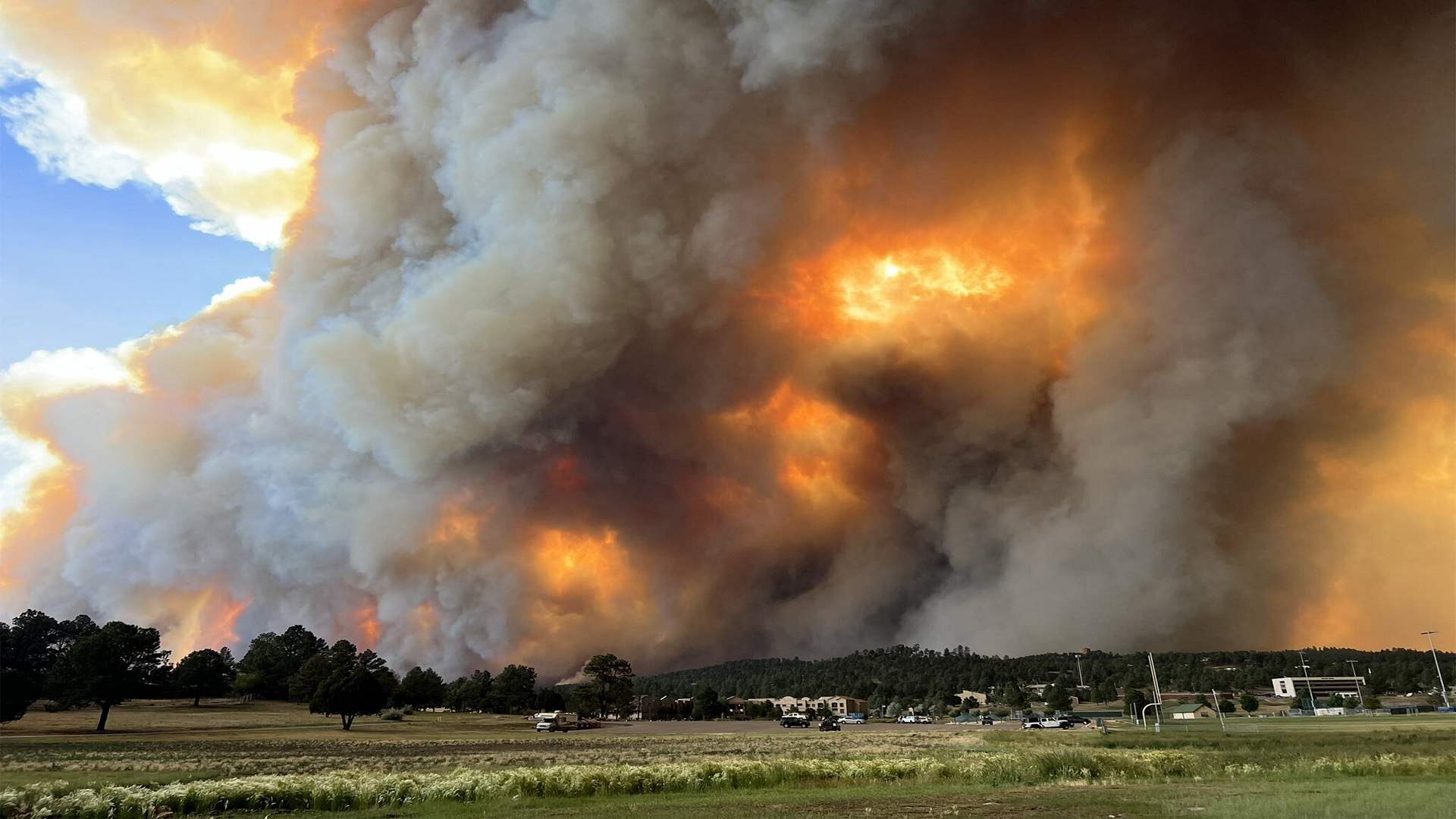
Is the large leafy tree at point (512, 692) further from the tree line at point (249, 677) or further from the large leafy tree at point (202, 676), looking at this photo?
the large leafy tree at point (202, 676)

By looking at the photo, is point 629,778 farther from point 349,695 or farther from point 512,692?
point 512,692

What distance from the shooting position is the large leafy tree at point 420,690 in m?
146

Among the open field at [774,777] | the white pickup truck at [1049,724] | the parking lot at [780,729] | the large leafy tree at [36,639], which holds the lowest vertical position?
the parking lot at [780,729]

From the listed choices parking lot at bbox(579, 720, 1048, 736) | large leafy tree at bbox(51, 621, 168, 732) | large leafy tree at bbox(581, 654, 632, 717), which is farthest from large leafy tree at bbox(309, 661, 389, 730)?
large leafy tree at bbox(581, 654, 632, 717)

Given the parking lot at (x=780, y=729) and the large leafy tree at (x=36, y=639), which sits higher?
the large leafy tree at (x=36, y=639)

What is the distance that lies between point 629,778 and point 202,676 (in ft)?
484

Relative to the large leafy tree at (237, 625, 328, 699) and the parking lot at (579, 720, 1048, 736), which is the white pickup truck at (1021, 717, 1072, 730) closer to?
Result: the parking lot at (579, 720, 1048, 736)

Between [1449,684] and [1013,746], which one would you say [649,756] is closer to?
[1013,746]

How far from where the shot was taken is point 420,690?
6117 inches

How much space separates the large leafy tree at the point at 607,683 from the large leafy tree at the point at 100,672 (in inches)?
2721

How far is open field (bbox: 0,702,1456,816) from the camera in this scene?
2405 centimetres

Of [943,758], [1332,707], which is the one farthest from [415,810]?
[1332,707]

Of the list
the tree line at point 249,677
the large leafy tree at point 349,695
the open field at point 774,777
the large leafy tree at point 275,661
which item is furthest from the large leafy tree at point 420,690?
the open field at point 774,777

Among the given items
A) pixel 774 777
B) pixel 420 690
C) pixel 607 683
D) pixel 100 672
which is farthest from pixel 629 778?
pixel 420 690
